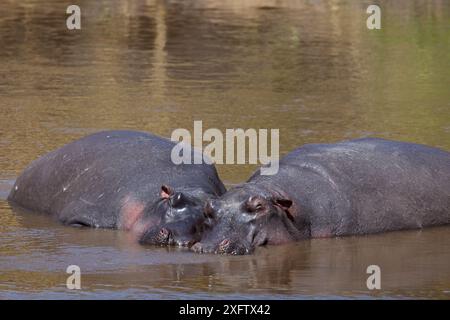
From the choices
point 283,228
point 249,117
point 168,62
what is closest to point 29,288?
point 283,228

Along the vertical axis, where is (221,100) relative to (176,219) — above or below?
above

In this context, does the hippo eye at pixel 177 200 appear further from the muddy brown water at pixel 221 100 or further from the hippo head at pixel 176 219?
the muddy brown water at pixel 221 100

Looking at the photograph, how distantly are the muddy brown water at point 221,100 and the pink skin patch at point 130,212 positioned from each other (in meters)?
0.12

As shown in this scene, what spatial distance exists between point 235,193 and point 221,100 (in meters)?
6.89

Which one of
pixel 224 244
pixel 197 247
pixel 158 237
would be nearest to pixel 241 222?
pixel 224 244

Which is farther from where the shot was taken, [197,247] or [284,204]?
[284,204]

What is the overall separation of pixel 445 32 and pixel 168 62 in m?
5.73

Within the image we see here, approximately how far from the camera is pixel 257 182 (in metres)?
10.4

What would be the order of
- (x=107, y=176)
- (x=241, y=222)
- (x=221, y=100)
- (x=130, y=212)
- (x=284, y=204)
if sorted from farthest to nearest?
(x=221, y=100) < (x=107, y=176) < (x=130, y=212) < (x=284, y=204) < (x=241, y=222)

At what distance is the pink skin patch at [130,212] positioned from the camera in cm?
1059

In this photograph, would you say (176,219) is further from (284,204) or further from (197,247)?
(284,204)

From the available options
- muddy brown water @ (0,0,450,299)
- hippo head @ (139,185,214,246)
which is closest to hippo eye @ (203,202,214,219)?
hippo head @ (139,185,214,246)

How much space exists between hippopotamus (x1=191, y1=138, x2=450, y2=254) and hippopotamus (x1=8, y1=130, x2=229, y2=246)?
34 centimetres

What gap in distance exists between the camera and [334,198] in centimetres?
1048
